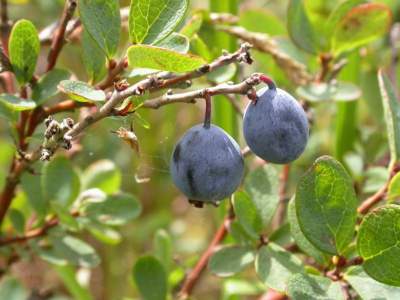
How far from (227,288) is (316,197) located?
2.27 ft

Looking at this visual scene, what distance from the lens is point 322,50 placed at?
1.57 m

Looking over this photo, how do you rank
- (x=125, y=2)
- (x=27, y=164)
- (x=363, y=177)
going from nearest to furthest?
(x=27, y=164), (x=363, y=177), (x=125, y=2)

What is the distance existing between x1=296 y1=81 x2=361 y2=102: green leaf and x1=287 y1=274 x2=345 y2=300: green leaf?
0.53 meters

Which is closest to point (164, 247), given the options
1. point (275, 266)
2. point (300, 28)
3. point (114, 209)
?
point (114, 209)

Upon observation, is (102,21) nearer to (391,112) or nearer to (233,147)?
(233,147)

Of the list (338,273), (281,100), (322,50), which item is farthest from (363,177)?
(281,100)

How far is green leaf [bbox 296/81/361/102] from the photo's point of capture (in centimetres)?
147

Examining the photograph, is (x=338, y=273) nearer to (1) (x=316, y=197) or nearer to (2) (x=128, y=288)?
(1) (x=316, y=197)

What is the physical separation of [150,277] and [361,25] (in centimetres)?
69

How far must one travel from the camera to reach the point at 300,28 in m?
1.53

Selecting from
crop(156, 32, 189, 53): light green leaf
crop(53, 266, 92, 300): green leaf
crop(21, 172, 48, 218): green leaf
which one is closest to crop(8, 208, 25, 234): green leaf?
crop(21, 172, 48, 218): green leaf

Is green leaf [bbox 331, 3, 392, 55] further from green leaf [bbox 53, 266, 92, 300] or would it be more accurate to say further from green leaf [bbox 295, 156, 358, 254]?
green leaf [bbox 53, 266, 92, 300]

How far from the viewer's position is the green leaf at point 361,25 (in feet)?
4.84

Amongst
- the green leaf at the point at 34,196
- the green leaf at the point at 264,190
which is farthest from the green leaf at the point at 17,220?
the green leaf at the point at 264,190
